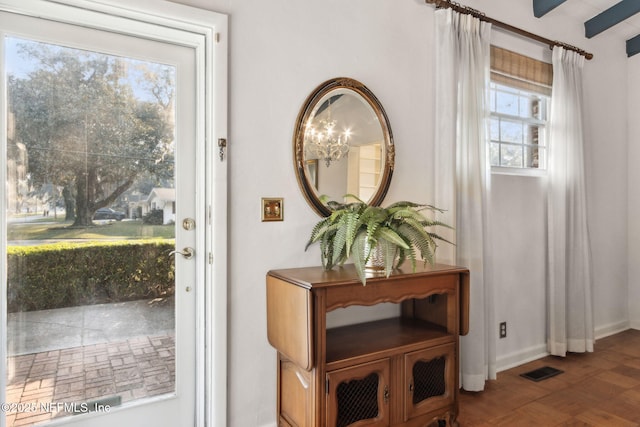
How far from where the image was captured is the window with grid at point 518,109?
3.19m

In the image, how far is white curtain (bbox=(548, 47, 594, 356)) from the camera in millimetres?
3387

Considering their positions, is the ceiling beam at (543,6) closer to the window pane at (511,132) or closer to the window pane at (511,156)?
the window pane at (511,132)

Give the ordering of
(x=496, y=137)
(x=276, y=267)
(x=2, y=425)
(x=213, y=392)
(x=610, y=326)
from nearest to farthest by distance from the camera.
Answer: (x=2, y=425)
(x=213, y=392)
(x=276, y=267)
(x=496, y=137)
(x=610, y=326)

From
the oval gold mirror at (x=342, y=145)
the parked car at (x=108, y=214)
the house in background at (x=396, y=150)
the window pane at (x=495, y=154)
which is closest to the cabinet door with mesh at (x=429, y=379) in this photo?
the house in background at (x=396, y=150)

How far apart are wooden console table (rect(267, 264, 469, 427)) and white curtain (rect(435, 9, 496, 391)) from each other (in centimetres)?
57

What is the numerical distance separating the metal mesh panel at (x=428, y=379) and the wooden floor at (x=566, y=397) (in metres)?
0.36

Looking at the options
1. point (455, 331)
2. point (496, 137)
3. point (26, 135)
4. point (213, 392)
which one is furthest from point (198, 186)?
point (496, 137)

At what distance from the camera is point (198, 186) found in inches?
80.5

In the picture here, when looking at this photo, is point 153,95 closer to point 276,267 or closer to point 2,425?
point 276,267

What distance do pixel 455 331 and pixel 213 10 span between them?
2.09 metres

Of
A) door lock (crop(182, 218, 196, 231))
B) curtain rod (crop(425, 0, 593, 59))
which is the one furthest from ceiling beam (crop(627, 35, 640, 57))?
door lock (crop(182, 218, 196, 231))

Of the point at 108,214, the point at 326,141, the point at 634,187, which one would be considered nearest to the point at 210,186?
the point at 108,214

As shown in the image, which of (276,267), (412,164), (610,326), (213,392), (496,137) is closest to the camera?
(213,392)

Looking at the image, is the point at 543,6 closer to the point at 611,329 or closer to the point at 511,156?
the point at 511,156
